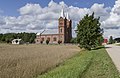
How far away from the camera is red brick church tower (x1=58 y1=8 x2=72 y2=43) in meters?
146

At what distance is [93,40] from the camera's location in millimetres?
50438

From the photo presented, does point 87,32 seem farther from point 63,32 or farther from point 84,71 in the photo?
point 63,32

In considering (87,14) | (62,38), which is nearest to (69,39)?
(62,38)

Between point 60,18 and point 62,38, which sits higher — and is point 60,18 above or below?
above

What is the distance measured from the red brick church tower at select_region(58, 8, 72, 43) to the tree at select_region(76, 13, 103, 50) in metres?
94.2

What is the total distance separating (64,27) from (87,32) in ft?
327

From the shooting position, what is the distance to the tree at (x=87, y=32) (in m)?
48.9

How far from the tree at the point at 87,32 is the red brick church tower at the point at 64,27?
9419 centimetres

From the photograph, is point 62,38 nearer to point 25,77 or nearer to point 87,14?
point 87,14

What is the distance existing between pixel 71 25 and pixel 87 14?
10547 centimetres

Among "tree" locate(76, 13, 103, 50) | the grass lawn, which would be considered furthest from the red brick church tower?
the grass lawn

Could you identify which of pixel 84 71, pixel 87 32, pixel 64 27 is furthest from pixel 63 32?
pixel 84 71

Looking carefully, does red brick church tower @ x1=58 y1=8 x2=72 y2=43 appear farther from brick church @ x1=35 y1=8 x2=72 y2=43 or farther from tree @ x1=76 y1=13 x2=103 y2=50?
tree @ x1=76 y1=13 x2=103 y2=50

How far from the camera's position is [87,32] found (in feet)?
161
